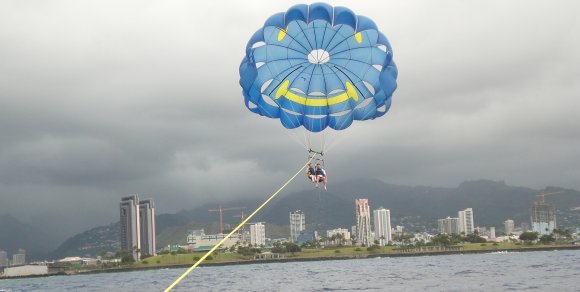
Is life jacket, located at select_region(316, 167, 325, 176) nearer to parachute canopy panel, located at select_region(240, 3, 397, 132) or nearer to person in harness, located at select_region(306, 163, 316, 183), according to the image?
person in harness, located at select_region(306, 163, 316, 183)

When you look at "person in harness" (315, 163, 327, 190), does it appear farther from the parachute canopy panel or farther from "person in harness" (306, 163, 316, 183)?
the parachute canopy panel

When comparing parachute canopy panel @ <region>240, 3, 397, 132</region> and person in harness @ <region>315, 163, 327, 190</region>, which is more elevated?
parachute canopy panel @ <region>240, 3, 397, 132</region>

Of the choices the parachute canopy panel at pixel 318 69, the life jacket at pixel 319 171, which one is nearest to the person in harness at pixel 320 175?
the life jacket at pixel 319 171

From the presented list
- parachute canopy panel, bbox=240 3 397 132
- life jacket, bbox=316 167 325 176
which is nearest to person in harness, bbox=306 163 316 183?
life jacket, bbox=316 167 325 176

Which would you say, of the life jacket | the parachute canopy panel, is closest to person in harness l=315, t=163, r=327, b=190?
the life jacket

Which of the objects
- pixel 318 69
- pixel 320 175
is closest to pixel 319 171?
pixel 320 175

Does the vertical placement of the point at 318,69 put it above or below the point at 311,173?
above

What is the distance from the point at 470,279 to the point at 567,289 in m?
15.2

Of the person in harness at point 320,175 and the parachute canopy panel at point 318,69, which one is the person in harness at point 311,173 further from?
the parachute canopy panel at point 318,69

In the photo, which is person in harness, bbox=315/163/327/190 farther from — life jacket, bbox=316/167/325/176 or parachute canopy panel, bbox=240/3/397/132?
parachute canopy panel, bbox=240/3/397/132

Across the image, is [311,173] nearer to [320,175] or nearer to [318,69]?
[320,175]

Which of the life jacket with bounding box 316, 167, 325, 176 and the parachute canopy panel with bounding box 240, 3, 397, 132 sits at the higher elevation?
the parachute canopy panel with bounding box 240, 3, 397, 132

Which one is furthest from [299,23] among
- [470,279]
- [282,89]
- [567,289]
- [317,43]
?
[470,279]

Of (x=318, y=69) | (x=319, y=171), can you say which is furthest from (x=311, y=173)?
(x=318, y=69)
